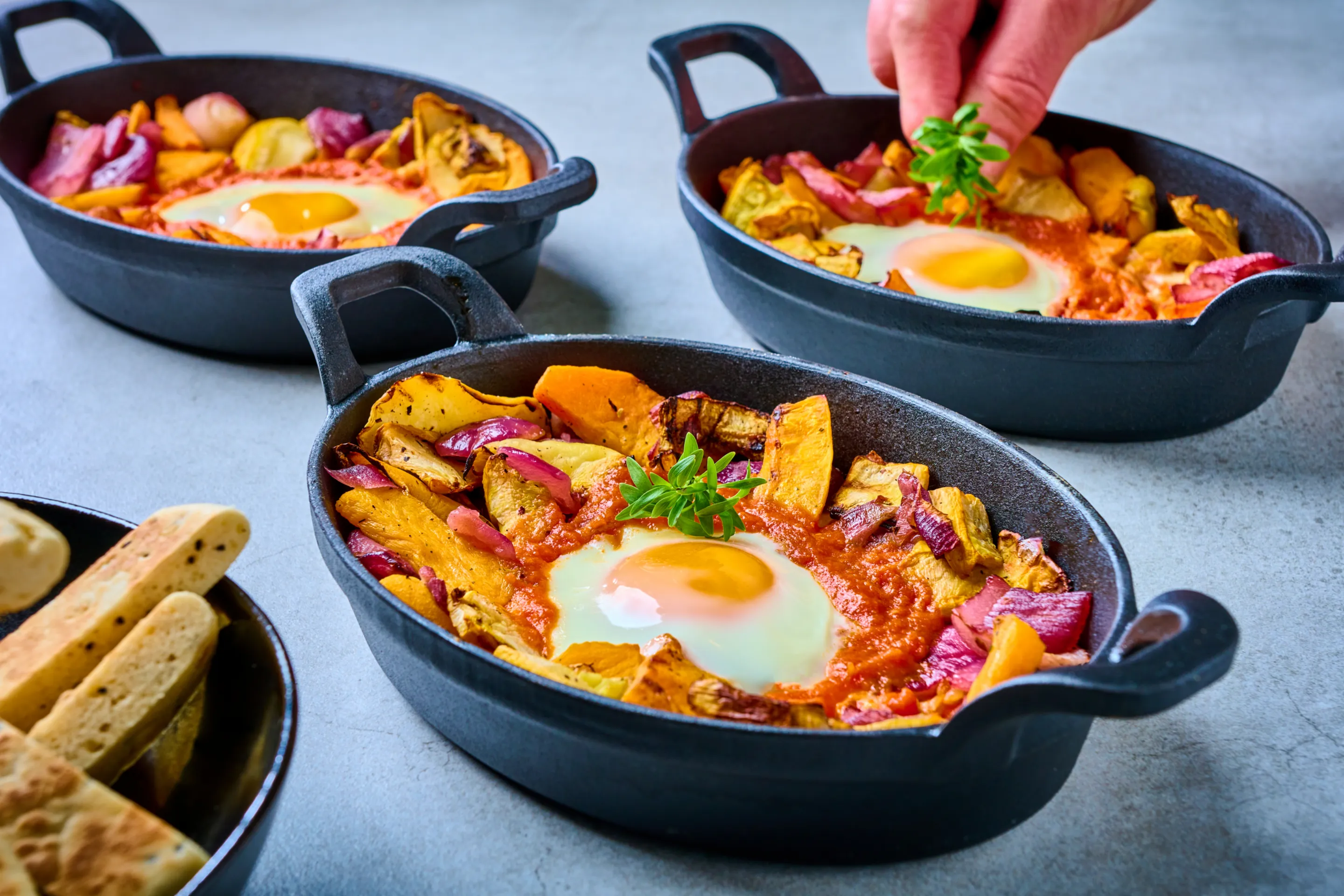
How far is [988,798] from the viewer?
3.68 feet

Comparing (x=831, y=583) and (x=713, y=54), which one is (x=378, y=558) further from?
(x=713, y=54)

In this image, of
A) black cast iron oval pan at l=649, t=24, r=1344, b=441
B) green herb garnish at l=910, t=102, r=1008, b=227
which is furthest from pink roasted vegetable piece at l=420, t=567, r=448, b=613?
green herb garnish at l=910, t=102, r=1008, b=227

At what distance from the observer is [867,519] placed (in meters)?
1.47

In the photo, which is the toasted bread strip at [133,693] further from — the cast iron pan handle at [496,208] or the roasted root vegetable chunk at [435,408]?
the cast iron pan handle at [496,208]

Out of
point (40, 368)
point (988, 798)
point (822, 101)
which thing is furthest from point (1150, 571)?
point (40, 368)

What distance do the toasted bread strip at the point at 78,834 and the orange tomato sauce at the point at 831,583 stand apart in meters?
0.48

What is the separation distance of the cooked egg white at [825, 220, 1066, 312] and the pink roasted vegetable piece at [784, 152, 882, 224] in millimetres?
40

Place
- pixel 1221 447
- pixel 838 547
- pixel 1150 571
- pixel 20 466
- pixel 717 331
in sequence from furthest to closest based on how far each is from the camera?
pixel 717 331
pixel 1221 447
pixel 20 466
pixel 1150 571
pixel 838 547

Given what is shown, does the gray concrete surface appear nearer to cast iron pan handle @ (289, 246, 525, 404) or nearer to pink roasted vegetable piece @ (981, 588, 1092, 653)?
pink roasted vegetable piece @ (981, 588, 1092, 653)

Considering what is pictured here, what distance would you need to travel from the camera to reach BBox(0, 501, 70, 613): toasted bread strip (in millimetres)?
1082

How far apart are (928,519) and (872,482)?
0.12m

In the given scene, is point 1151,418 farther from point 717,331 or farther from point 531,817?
point 531,817

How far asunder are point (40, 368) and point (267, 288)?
1.61 ft

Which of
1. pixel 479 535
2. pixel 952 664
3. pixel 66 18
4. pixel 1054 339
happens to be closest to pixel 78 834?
pixel 479 535
